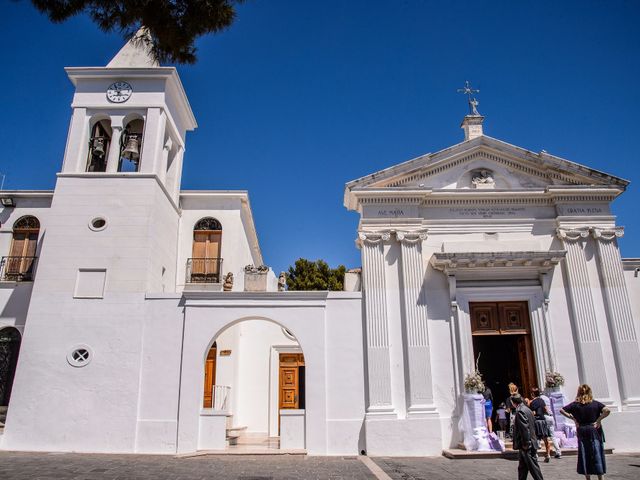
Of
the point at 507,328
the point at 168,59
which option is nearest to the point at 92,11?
the point at 168,59

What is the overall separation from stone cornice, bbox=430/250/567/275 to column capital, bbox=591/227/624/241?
1.44 meters

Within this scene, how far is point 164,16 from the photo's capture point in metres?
7.85

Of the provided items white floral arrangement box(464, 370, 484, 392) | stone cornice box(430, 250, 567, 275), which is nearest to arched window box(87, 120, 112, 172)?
stone cornice box(430, 250, 567, 275)

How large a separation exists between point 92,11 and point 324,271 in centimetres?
2431

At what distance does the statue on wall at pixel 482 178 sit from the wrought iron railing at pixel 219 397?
972 centimetres

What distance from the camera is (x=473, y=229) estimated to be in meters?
14.2

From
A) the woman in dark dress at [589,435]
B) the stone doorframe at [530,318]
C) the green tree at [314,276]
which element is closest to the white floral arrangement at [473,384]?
the stone doorframe at [530,318]

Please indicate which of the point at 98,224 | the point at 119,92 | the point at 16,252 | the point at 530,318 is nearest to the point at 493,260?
the point at 530,318

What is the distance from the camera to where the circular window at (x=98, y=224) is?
13.4 metres

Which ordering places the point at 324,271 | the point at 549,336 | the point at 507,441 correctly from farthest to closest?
the point at 324,271 → the point at 549,336 → the point at 507,441

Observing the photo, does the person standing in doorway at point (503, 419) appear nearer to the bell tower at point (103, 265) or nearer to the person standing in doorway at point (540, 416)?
the person standing in doorway at point (540, 416)

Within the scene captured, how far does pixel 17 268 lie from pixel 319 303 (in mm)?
9415

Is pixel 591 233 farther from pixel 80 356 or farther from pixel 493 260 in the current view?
pixel 80 356

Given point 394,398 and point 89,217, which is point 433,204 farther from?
point 89,217
